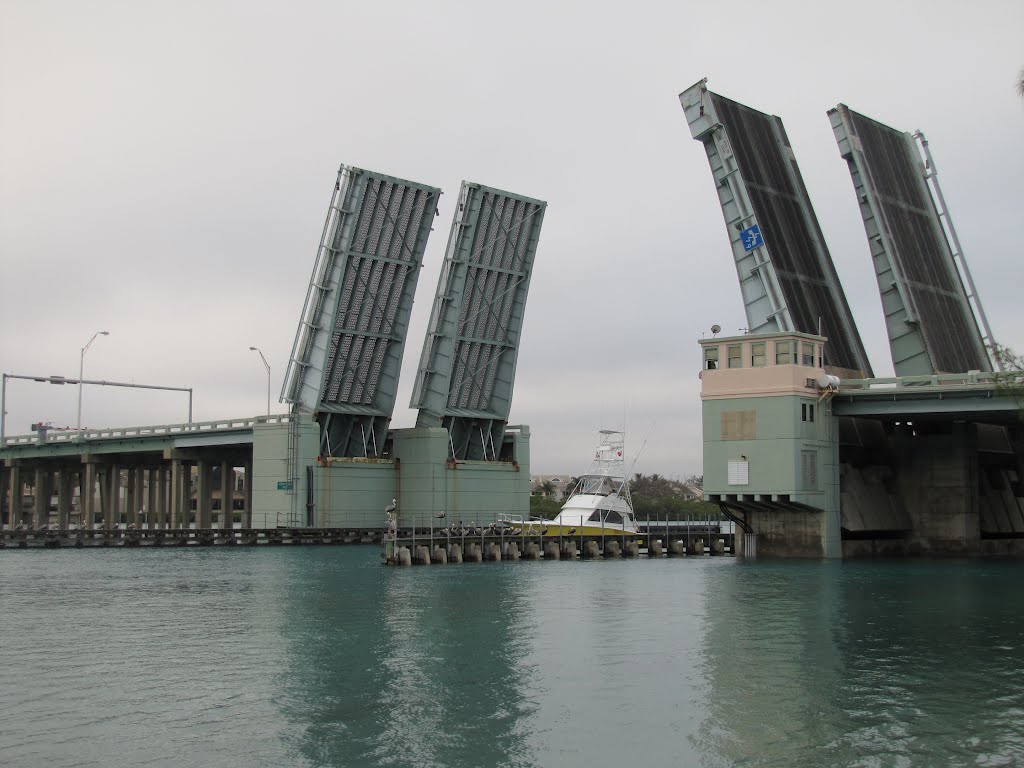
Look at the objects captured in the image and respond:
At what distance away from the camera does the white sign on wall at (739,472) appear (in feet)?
153

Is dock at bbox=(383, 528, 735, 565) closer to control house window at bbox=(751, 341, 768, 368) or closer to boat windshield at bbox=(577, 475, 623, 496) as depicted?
boat windshield at bbox=(577, 475, 623, 496)

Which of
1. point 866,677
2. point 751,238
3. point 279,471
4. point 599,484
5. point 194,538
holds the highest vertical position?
point 751,238

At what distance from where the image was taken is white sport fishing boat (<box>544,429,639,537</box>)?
60.2 metres

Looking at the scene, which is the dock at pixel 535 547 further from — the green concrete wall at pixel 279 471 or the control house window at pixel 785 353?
the control house window at pixel 785 353

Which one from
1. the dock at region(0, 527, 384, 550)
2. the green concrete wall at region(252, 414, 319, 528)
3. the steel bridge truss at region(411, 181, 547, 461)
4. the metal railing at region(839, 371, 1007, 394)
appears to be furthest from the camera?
the dock at region(0, 527, 384, 550)

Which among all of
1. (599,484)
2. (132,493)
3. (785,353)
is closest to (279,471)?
(599,484)

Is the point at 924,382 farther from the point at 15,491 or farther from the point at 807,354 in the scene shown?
the point at 15,491

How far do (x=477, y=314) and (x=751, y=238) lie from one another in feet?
76.8

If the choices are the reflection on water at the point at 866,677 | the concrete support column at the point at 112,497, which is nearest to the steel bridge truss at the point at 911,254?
the reflection on water at the point at 866,677

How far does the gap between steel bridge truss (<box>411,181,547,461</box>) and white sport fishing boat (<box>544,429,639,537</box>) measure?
919 cm

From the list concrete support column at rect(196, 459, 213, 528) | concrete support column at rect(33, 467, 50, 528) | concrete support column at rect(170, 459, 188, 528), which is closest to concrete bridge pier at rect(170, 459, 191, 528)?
concrete support column at rect(170, 459, 188, 528)

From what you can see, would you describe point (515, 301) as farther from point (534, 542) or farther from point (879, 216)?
point (879, 216)

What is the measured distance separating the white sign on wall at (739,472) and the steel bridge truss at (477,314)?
74.5 ft

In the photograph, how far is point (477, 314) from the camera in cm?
6662
